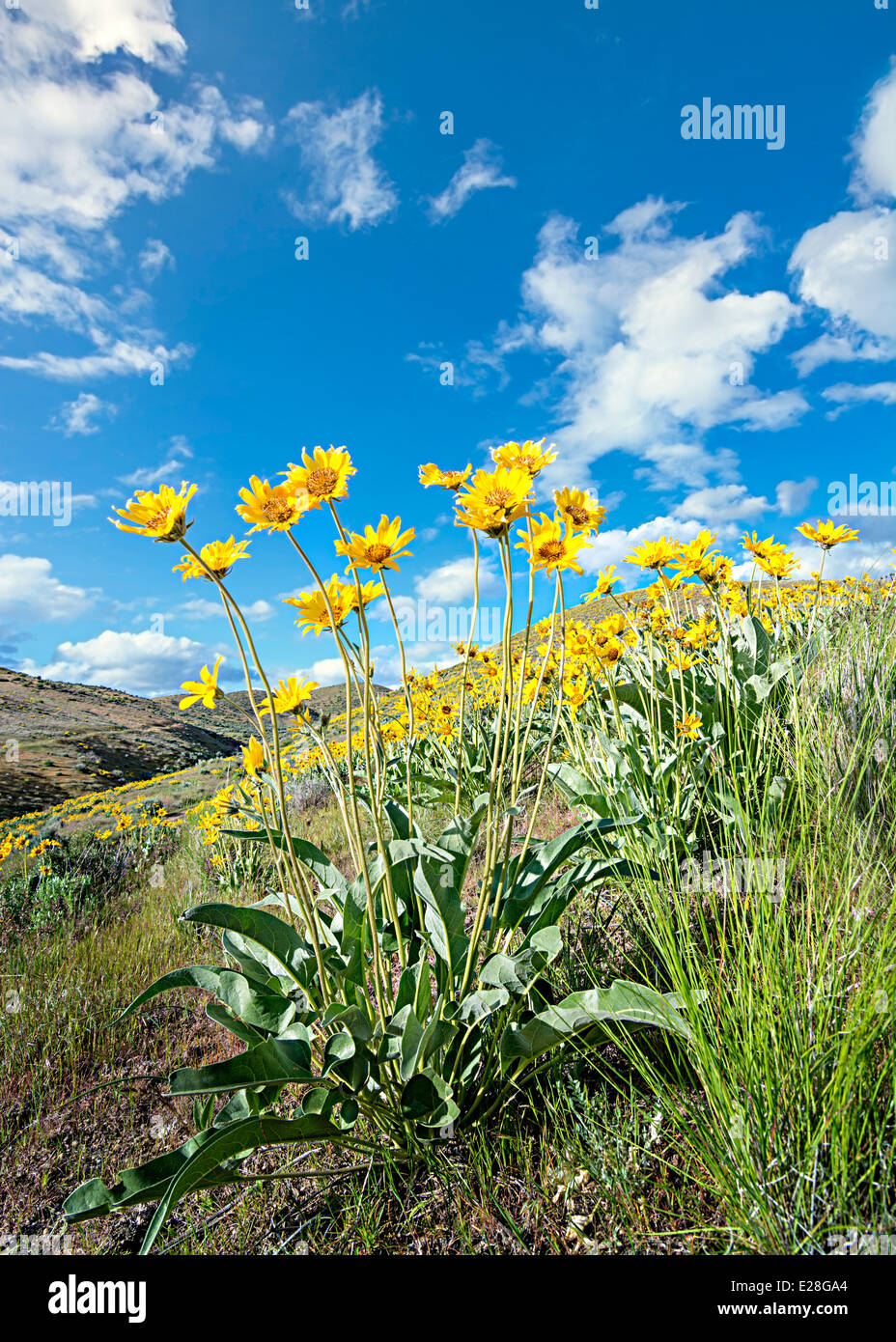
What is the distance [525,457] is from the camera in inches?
59.1

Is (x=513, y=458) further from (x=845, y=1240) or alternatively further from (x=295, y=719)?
(x=845, y=1240)

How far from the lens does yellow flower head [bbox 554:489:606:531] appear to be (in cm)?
154

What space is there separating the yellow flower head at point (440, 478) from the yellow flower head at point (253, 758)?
958mm

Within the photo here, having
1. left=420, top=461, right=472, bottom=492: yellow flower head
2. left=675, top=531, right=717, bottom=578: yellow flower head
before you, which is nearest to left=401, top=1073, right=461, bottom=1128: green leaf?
left=420, top=461, right=472, bottom=492: yellow flower head

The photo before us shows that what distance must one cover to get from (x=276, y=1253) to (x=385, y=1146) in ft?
1.00

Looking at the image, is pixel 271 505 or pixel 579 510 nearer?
pixel 271 505

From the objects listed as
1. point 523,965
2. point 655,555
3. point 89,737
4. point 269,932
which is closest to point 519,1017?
point 523,965

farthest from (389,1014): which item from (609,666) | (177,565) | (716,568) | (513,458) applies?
(716,568)

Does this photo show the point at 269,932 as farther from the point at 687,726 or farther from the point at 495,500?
the point at 687,726

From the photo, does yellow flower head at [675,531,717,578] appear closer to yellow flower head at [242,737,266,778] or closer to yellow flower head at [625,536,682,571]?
yellow flower head at [625,536,682,571]

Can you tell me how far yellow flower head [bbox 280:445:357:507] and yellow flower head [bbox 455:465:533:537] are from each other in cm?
27

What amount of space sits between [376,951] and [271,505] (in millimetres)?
1043

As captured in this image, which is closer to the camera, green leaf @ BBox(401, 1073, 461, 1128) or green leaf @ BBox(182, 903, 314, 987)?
green leaf @ BBox(401, 1073, 461, 1128)

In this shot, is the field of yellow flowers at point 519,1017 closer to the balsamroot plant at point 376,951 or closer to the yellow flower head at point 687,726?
the balsamroot plant at point 376,951
